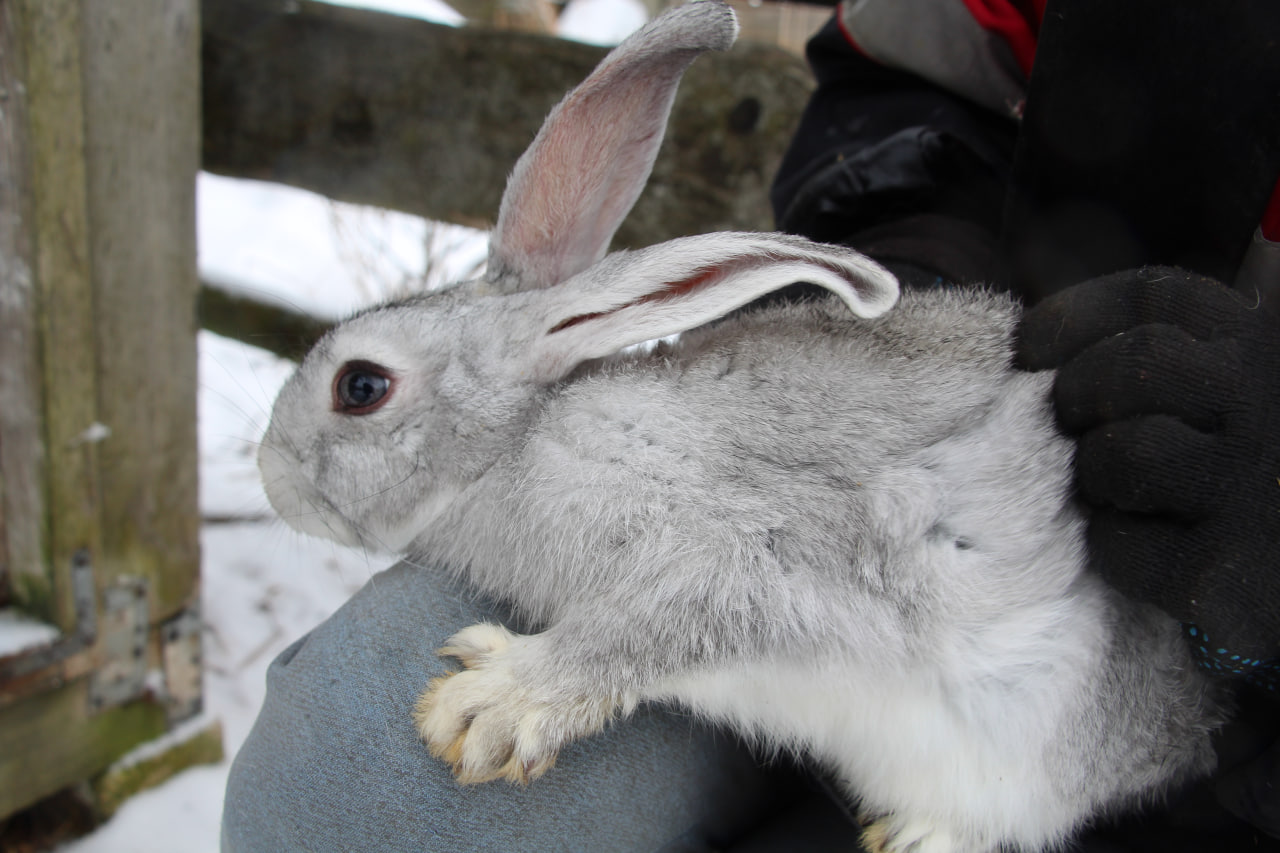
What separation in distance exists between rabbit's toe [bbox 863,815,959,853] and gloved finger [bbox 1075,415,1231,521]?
0.51m

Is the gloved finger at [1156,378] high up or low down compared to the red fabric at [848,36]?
down

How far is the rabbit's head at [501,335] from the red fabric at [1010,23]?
2.18 ft

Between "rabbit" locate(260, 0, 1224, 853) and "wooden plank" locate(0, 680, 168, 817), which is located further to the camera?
"wooden plank" locate(0, 680, 168, 817)

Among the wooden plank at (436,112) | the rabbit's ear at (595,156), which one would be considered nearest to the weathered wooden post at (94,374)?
the wooden plank at (436,112)

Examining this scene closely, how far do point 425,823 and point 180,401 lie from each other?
145cm

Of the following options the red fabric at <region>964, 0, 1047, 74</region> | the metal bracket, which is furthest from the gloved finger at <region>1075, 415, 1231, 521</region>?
the metal bracket

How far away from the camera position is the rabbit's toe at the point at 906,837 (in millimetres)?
1154

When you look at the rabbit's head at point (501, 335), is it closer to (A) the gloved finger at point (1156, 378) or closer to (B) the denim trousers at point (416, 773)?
(B) the denim trousers at point (416, 773)

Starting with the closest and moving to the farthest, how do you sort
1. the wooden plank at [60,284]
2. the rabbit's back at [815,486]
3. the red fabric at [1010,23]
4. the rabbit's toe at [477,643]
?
1. the rabbit's back at [815,486]
2. the rabbit's toe at [477,643]
3. the red fabric at [1010,23]
4. the wooden plank at [60,284]

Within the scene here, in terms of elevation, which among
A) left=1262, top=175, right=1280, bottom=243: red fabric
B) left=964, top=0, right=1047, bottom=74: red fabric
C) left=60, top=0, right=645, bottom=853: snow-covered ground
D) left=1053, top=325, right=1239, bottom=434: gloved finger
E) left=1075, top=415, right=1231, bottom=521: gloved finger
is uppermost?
left=964, top=0, right=1047, bottom=74: red fabric

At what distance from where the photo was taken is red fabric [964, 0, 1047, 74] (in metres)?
1.51

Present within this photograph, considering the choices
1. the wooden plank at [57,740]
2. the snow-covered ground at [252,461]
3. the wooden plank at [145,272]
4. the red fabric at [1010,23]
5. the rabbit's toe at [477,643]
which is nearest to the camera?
the rabbit's toe at [477,643]

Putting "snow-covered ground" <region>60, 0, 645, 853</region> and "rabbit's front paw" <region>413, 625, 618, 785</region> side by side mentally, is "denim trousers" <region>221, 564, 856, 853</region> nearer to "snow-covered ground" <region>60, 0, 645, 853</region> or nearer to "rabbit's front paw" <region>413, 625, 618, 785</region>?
"rabbit's front paw" <region>413, 625, 618, 785</region>

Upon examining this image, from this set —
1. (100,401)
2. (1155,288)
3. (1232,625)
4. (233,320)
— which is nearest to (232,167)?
(233,320)
